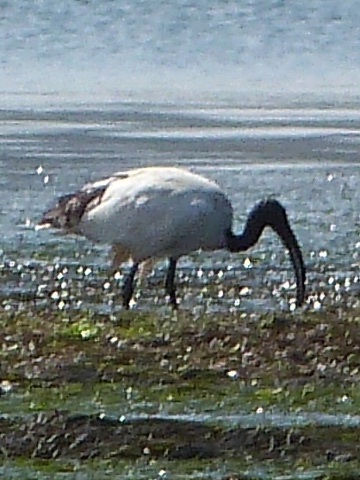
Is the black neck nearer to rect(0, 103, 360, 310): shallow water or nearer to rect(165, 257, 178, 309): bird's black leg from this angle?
rect(0, 103, 360, 310): shallow water

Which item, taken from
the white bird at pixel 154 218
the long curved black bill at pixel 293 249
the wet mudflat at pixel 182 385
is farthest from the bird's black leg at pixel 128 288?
the long curved black bill at pixel 293 249

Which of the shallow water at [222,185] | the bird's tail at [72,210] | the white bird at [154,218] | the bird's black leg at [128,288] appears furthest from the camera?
the bird's tail at [72,210]

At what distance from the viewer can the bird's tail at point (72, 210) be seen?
1105 centimetres

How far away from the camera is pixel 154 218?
10828mm

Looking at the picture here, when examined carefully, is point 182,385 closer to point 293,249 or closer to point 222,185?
point 293,249

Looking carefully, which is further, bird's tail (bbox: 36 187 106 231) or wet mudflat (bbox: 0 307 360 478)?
bird's tail (bbox: 36 187 106 231)

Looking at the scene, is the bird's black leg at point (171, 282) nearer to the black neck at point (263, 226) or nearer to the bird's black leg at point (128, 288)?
the bird's black leg at point (128, 288)

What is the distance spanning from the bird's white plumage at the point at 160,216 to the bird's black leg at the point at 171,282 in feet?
0.30

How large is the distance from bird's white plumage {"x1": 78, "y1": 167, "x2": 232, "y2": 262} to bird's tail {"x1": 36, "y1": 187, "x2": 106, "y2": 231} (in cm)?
4

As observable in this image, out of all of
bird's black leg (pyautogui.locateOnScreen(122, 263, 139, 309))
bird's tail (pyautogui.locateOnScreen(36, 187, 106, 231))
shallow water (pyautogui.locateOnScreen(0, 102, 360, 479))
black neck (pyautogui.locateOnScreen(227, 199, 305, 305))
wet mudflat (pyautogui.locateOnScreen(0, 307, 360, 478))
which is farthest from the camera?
black neck (pyautogui.locateOnScreen(227, 199, 305, 305))

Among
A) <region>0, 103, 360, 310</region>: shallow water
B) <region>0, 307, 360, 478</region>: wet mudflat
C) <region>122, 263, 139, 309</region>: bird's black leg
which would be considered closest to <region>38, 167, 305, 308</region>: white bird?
<region>122, 263, 139, 309</region>: bird's black leg

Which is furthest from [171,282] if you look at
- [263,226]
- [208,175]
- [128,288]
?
[208,175]

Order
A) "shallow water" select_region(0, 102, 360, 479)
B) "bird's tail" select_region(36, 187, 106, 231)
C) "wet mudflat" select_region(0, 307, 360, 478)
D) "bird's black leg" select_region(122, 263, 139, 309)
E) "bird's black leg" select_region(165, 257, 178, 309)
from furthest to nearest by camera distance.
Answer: "bird's tail" select_region(36, 187, 106, 231) < "bird's black leg" select_region(165, 257, 178, 309) < "bird's black leg" select_region(122, 263, 139, 309) < "shallow water" select_region(0, 102, 360, 479) < "wet mudflat" select_region(0, 307, 360, 478)

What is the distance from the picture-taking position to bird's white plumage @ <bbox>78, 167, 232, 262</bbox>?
35.5ft
